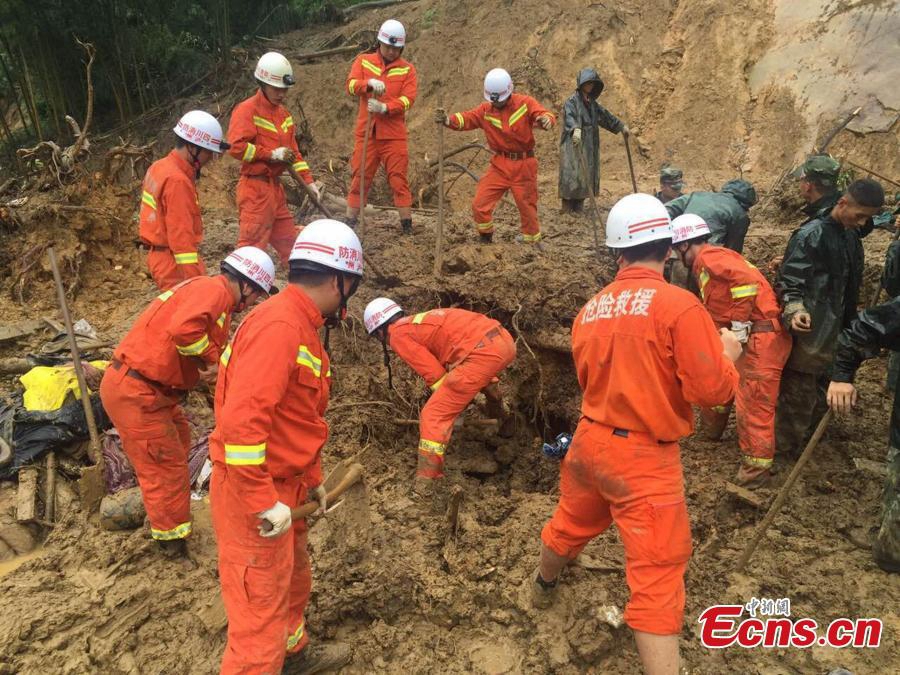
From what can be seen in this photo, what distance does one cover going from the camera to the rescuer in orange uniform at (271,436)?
230 centimetres

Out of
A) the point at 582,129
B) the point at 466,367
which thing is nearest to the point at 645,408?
the point at 466,367

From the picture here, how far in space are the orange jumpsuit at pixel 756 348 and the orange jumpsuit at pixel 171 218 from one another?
3934 millimetres

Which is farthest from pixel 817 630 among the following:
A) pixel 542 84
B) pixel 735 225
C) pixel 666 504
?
pixel 542 84

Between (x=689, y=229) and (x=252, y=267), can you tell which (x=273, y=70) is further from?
(x=689, y=229)

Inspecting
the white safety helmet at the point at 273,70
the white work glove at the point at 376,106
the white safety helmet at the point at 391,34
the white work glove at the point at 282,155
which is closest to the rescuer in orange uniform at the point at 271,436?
the white work glove at the point at 282,155

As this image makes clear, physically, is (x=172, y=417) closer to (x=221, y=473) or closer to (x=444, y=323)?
(x=221, y=473)

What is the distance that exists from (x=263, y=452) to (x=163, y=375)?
1.46 meters

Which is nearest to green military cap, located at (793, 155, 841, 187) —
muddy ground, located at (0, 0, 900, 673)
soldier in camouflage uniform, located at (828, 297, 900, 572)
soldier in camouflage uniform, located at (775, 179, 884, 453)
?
soldier in camouflage uniform, located at (775, 179, 884, 453)

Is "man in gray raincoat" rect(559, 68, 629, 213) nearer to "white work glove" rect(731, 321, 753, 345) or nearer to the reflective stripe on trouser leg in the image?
"white work glove" rect(731, 321, 753, 345)

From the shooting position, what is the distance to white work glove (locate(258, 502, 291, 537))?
2.34m

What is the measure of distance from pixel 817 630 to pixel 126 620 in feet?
12.1

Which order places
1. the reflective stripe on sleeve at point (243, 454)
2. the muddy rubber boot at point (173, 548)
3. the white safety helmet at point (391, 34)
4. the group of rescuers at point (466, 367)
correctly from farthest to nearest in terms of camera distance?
the white safety helmet at point (391, 34), the muddy rubber boot at point (173, 548), the group of rescuers at point (466, 367), the reflective stripe on sleeve at point (243, 454)

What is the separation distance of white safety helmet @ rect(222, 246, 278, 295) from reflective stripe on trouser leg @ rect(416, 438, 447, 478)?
1.58m

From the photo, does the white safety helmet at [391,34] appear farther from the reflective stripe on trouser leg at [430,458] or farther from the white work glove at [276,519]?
the white work glove at [276,519]
